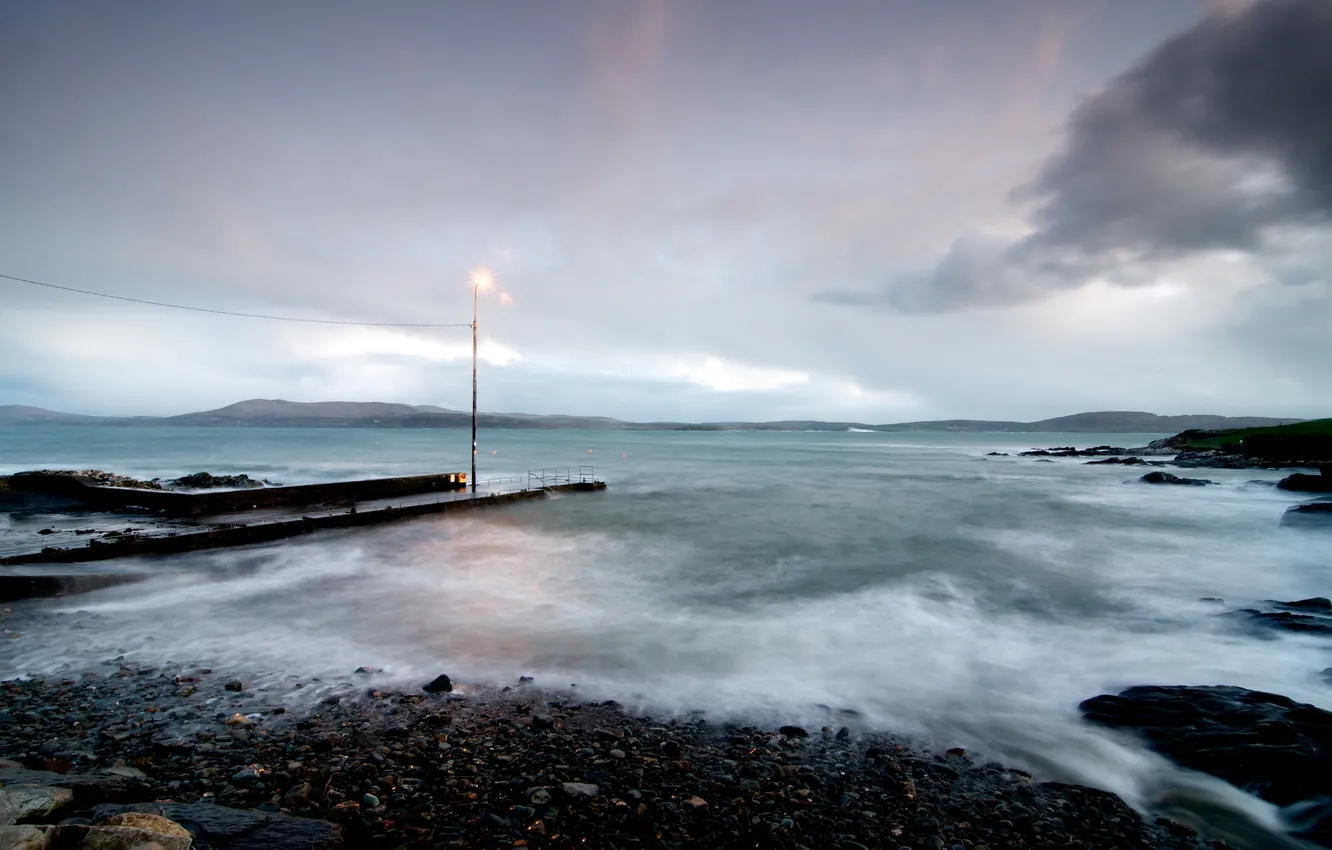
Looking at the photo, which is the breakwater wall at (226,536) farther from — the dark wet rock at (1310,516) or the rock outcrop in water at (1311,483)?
the rock outcrop in water at (1311,483)

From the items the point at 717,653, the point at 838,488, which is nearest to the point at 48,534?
the point at 717,653

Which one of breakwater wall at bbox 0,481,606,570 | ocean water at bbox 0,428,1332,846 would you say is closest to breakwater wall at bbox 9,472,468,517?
breakwater wall at bbox 0,481,606,570

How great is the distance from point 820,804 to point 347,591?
37.6ft

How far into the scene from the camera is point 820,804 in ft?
16.8

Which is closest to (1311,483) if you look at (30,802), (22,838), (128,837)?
(128,837)

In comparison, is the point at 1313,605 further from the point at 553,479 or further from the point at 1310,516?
the point at 553,479

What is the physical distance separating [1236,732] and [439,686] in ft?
31.8

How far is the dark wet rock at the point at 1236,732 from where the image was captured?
568 cm

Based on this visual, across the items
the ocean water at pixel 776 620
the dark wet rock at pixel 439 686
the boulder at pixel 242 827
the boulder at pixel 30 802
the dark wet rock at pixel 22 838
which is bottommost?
the ocean water at pixel 776 620

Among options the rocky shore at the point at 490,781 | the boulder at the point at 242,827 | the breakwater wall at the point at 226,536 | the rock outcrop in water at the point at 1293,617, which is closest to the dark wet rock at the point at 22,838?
the rocky shore at the point at 490,781

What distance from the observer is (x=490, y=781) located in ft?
17.2

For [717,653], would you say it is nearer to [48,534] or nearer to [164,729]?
[164,729]

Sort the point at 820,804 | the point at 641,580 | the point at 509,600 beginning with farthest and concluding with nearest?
the point at 641,580 < the point at 509,600 < the point at 820,804

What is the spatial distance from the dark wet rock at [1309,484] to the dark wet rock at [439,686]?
45.6 meters
